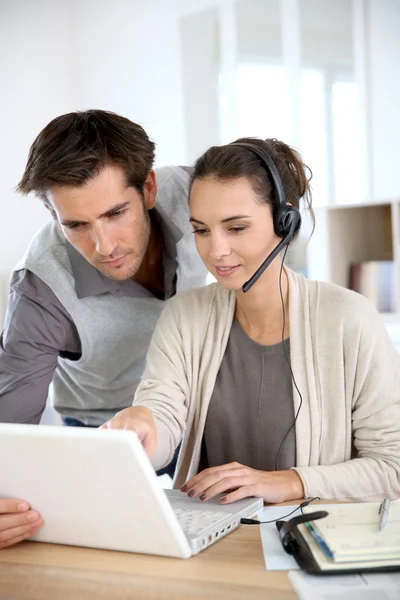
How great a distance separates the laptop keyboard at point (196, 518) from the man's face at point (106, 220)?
0.60 meters

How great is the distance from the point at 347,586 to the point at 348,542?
8cm

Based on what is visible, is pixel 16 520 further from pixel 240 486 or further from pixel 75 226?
pixel 75 226

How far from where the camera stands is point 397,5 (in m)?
2.91

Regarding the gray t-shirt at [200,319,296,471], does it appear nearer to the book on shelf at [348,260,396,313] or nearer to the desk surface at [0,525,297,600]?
the desk surface at [0,525,297,600]

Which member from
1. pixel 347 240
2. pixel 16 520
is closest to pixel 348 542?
pixel 16 520

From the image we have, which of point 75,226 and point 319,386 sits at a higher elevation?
point 75,226

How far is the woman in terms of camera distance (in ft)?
4.27

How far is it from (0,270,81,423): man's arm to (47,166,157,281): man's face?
6.7 inches

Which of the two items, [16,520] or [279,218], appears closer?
[16,520]

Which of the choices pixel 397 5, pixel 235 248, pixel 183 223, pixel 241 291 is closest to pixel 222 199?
pixel 235 248

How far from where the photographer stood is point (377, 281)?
8.86ft

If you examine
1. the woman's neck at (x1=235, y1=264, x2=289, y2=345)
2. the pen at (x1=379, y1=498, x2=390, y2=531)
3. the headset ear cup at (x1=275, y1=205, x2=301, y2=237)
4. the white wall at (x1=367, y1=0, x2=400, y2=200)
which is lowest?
the pen at (x1=379, y1=498, x2=390, y2=531)

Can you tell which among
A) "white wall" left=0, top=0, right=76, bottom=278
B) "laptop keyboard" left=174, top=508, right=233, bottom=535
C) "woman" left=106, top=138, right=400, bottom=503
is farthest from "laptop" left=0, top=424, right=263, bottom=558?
"white wall" left=0, top=0, right=76, bottom=278

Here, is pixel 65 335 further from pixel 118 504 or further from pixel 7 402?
pixel 118 504
